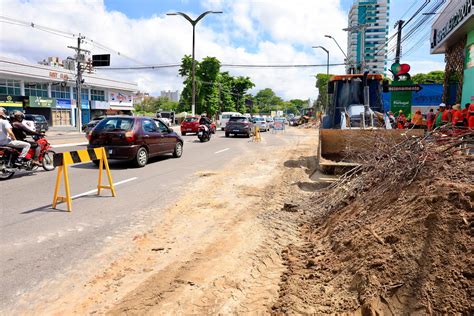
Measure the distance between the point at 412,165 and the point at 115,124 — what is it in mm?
9273

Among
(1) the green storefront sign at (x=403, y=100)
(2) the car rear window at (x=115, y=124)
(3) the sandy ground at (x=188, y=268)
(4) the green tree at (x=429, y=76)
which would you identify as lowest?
(3) the sandy ground at (x=188, y=268)

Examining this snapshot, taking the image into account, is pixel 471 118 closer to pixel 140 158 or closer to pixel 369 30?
pixel 140 158

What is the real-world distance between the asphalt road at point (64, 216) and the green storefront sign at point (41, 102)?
3758 cm

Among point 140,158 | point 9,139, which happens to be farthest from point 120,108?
point 9,139

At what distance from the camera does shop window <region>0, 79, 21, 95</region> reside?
131 ft

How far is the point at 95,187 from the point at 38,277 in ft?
15.4

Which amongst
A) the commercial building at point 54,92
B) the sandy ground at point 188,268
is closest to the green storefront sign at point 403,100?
the sandy ground at point 188,268

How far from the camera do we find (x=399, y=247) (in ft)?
11.3

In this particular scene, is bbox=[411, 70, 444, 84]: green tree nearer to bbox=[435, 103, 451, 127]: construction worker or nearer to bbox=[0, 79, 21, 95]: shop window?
bbox=[435, 103, 451, 127]: construction worker

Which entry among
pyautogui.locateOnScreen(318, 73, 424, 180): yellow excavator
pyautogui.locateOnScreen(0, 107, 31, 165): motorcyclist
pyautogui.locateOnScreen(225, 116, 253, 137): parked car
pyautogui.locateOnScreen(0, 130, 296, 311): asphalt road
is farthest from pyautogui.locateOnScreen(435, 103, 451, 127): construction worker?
pyautogui.locateOnScreen(0, 107, 31, 165): motorcyclist

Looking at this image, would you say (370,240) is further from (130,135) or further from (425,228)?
(130,135)

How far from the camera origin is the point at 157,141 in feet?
41.7

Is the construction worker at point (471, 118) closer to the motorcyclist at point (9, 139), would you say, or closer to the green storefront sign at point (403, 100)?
the green storefront sign at point (403, 100)

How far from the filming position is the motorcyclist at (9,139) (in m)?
9.30
